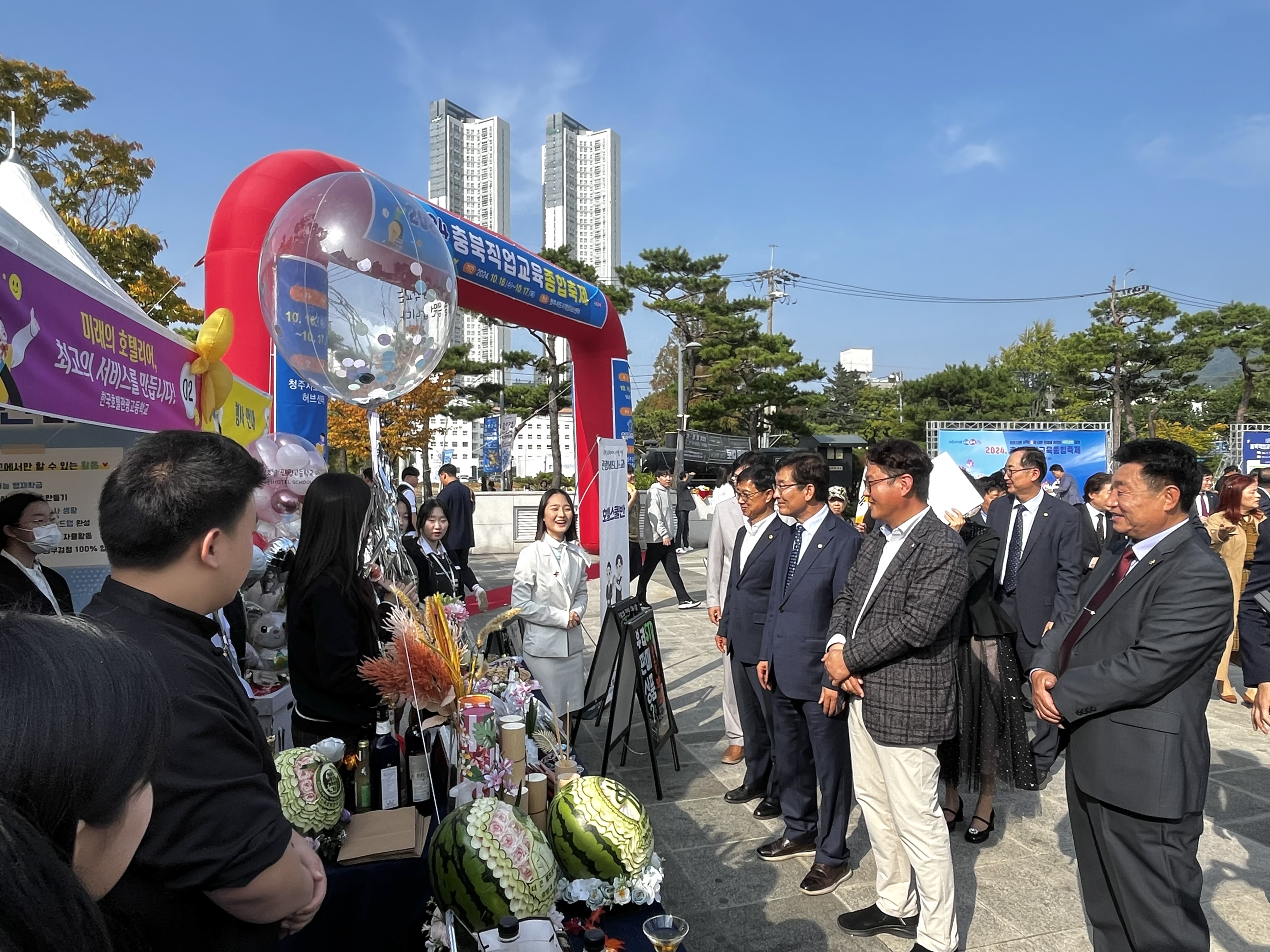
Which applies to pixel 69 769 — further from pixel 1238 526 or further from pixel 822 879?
pixel 1238 526

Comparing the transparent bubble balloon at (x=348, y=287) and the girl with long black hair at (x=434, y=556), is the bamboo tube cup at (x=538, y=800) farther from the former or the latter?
the girl with long black hair at (x=434, y=556)

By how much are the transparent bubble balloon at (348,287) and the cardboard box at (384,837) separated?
1672mm

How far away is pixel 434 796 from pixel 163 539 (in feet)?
3.85

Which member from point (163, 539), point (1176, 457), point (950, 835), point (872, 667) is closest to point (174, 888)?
point (163, 539)

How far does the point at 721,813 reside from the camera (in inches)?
157

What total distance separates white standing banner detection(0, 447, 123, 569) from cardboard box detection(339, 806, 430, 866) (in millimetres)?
3557

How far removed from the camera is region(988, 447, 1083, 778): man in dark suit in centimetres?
479

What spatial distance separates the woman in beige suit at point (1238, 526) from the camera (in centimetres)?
499

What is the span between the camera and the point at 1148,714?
7.37 feet

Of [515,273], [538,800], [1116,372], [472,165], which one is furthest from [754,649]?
[472,165]

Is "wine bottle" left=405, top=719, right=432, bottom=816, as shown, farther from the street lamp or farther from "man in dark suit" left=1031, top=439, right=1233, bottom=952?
the street lamp

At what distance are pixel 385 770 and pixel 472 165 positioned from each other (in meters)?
77.3

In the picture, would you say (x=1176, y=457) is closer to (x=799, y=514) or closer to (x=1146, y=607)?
(x=1146, y=607)

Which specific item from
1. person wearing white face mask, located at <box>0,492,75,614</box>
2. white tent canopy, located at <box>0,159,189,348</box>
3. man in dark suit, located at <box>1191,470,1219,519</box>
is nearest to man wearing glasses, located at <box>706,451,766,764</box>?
white tent canopy, located at <box>0,159,189,348</box>
